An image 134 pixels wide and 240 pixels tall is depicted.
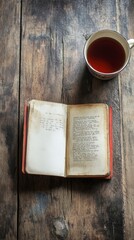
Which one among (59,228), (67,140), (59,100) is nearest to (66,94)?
(59,100)

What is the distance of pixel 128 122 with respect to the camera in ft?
3.37

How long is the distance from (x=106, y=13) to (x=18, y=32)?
0.26 meters

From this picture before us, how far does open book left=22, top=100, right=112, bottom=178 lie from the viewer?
0.96 m

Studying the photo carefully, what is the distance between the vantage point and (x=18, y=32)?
1.07 metres

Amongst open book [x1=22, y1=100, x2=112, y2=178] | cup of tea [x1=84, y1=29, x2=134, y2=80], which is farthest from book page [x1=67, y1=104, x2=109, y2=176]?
cup of tea [x1=84, y1=29, x2=134, y2=80]

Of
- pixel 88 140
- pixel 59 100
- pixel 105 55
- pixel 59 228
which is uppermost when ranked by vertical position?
pixel 105 55

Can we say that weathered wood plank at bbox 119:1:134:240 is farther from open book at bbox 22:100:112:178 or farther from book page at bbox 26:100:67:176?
book page at bbox 26:100:67:176

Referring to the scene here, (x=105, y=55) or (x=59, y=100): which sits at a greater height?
(x=105, y=55)

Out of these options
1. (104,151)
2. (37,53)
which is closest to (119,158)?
(104,151)

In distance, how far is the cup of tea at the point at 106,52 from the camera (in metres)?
0.97

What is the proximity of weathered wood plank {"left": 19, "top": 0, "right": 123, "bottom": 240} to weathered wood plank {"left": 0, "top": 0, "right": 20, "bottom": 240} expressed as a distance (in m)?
0.02

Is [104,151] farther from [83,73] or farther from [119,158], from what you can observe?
[83,73]

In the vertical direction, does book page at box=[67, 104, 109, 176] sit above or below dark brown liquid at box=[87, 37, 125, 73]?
below

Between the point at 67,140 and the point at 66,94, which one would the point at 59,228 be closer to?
the point at 67,140
